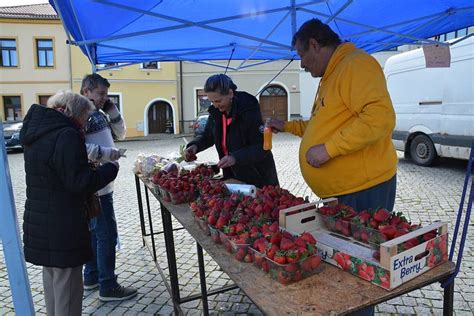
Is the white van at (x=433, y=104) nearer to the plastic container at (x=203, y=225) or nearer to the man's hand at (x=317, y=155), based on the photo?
the man's hand at (x=317, y=155)

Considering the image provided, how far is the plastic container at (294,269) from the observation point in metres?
1.31

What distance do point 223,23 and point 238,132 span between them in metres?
1.78

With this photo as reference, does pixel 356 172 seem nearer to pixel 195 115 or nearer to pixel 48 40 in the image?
pixel 195 115

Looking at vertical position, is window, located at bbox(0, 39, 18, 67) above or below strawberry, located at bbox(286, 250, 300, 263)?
above

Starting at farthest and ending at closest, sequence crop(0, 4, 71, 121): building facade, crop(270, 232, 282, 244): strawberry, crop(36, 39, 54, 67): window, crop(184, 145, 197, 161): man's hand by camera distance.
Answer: crop(36, 39, 54, 67): window → crop(0, 4, 71, 121): building facade → crop(184, 145, 197, 161): man's hand → crop(270, 232, 282, 244): strawberry

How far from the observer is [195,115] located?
74.8 feet

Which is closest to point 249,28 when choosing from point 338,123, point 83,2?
point 83,2

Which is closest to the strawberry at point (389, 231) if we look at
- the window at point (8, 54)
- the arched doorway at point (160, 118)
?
the arched doorway at point (160, 118)

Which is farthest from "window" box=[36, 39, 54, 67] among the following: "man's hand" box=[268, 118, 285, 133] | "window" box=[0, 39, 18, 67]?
"man's hand" box=[268, 118, 285, 133]

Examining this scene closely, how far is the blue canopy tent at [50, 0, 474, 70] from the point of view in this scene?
10.6 ft

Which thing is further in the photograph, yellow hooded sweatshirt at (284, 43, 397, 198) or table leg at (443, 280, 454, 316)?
yellow hooded sweatshirt at (284, 43, 397, 198)

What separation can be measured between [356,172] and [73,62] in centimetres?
2218

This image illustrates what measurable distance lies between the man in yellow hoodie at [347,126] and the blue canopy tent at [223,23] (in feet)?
4.20

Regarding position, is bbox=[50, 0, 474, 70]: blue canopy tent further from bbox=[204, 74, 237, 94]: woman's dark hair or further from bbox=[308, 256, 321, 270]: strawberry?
bbox=[308, 256, 321, 270]: strawberry
